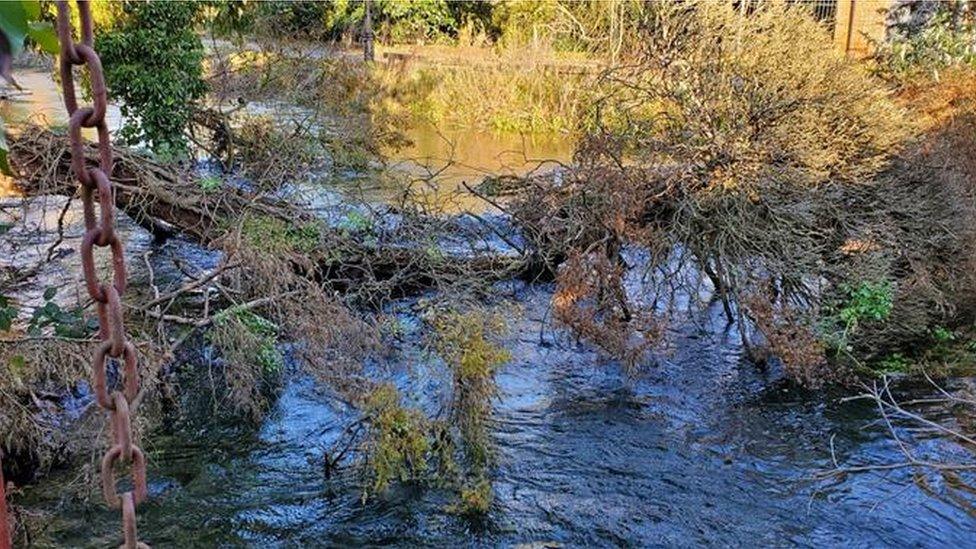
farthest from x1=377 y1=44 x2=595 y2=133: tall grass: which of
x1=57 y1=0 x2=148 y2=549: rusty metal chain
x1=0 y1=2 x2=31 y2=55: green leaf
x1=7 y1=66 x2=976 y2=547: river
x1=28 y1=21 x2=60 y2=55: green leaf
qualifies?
x1=57 y1=0 x2=148 y2=549: rusty metal chain

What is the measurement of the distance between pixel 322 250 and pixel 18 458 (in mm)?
3533

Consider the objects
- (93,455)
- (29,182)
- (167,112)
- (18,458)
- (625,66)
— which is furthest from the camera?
(167,112)

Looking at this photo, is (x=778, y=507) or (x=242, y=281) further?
(x=242, y=281)

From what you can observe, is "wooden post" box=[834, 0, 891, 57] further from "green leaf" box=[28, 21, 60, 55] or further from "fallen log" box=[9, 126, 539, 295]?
"green leaf" box=[28, 21, 60, 55]

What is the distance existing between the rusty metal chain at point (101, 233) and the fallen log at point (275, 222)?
7.29 metres

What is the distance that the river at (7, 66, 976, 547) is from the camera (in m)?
5.89

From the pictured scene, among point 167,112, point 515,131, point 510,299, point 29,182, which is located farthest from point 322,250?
point 515,131

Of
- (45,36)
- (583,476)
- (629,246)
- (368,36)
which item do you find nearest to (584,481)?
(583,476)

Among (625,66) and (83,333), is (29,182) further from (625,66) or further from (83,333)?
(625,66)

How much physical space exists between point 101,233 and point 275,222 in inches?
302

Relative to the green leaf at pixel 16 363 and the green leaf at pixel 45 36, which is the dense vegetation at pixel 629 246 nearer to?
the green leaf at pixel 16 363

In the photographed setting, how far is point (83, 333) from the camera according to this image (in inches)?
247

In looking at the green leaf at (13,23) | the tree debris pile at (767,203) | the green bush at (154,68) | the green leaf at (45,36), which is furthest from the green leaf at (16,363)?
the green bush at (154,68)

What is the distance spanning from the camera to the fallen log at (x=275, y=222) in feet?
28.0
